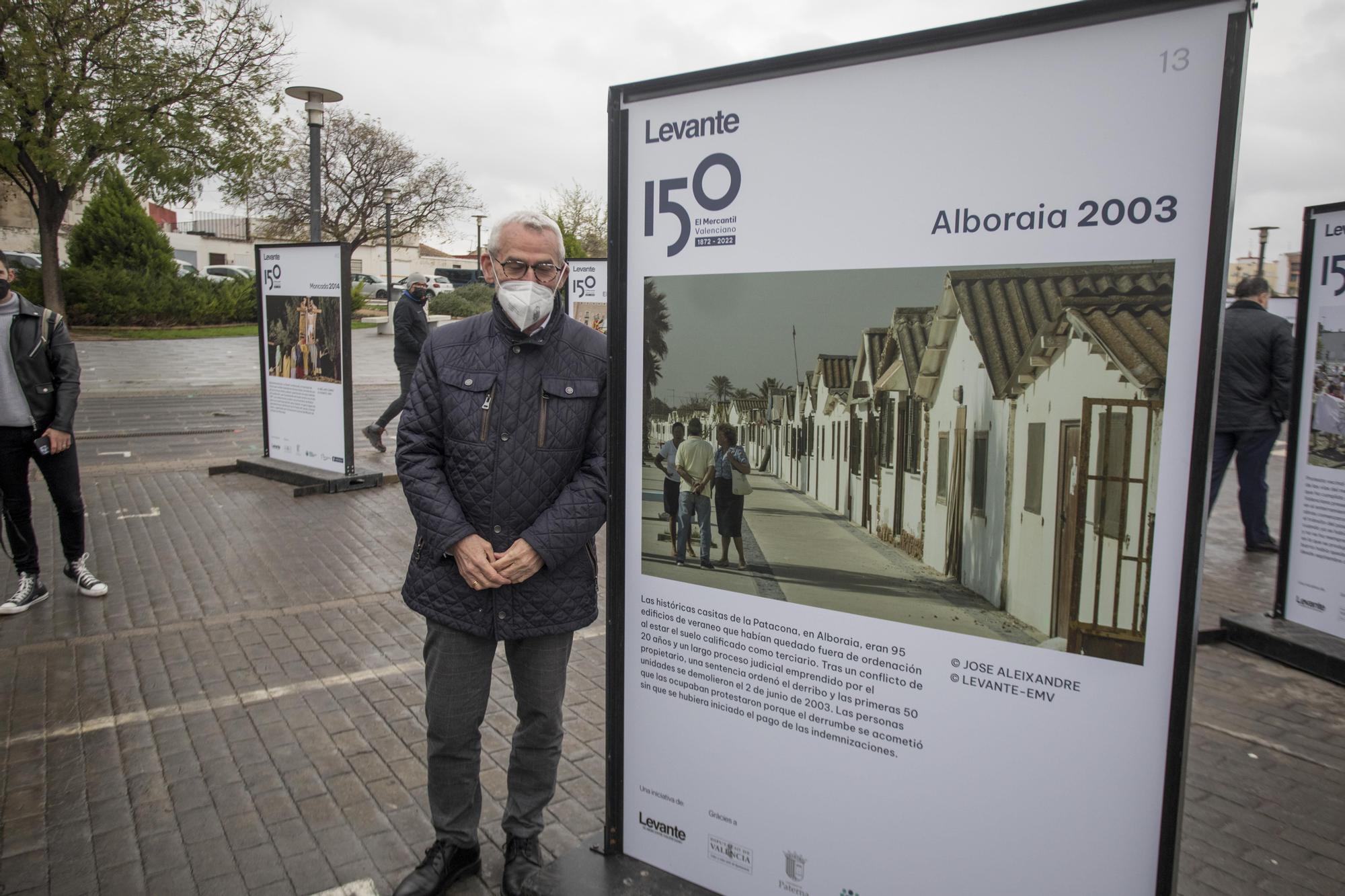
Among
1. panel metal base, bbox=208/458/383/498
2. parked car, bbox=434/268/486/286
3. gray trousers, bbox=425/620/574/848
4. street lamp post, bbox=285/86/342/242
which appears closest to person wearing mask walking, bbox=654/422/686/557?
gray trousers, bbox=425/620/574/848

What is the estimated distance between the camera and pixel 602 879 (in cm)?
273

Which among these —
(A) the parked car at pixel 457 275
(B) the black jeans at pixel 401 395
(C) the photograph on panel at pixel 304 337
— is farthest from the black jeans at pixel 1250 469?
(A) the parked car at pixel 457 275

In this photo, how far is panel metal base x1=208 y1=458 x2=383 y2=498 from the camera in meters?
9.41

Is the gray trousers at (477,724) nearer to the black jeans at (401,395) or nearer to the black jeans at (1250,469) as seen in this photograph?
the black jeans at (1250,469)

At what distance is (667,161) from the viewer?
240 centimetres

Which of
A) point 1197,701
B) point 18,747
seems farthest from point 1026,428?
point 18,747

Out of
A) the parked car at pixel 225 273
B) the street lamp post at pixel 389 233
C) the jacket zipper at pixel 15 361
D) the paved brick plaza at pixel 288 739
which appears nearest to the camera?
the paved brick plaza at pixel 288 739

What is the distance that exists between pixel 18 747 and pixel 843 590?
3.69m

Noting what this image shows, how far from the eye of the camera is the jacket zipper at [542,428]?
280cm

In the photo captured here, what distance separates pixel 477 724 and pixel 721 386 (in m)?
1.41

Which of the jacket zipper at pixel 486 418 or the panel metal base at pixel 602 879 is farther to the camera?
the jacket zipper at pixel 486 418

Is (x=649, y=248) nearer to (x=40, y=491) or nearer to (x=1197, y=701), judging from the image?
(x=1197, y=701)

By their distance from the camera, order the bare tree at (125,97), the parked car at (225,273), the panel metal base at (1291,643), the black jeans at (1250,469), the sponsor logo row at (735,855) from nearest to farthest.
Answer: the sponsor logo row at (735,855), the panel metal base at (1291,643), the black jeans at (1250,469), the bare tree at (125,97), the parked car at (225,273)

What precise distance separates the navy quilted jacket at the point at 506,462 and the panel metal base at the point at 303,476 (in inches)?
276
